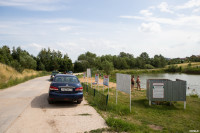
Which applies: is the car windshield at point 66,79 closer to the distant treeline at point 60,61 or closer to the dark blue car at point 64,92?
the dark blue car at point 64,92

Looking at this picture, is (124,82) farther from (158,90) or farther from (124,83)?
(158,90)

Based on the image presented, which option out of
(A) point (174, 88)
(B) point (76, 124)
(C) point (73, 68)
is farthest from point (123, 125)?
(C) point (73, 68)

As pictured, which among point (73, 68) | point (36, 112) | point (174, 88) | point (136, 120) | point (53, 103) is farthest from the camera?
point (73, 68)

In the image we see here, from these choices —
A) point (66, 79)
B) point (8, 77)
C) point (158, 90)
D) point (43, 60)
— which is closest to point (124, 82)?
point (158, 90)

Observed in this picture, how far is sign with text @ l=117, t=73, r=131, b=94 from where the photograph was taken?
24.0ft

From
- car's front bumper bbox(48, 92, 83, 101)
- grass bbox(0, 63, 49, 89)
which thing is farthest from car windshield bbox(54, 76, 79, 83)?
grass bbox(0, 63, 49, 89)

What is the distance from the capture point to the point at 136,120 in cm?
640

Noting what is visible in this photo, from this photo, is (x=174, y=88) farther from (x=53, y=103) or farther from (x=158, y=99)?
(x=53, y=103)

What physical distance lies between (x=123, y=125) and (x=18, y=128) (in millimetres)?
3086

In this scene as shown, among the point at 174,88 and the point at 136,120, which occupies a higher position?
the point at 174,88

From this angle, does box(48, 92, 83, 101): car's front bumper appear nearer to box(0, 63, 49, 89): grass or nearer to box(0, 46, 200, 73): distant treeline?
box(0, 63, 49, 89): grass

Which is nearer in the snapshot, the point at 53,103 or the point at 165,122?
the point at 165,122

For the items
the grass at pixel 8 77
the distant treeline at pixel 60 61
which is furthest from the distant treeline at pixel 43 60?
the grass at pixel 8 77

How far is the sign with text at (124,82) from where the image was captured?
24.0 ft
